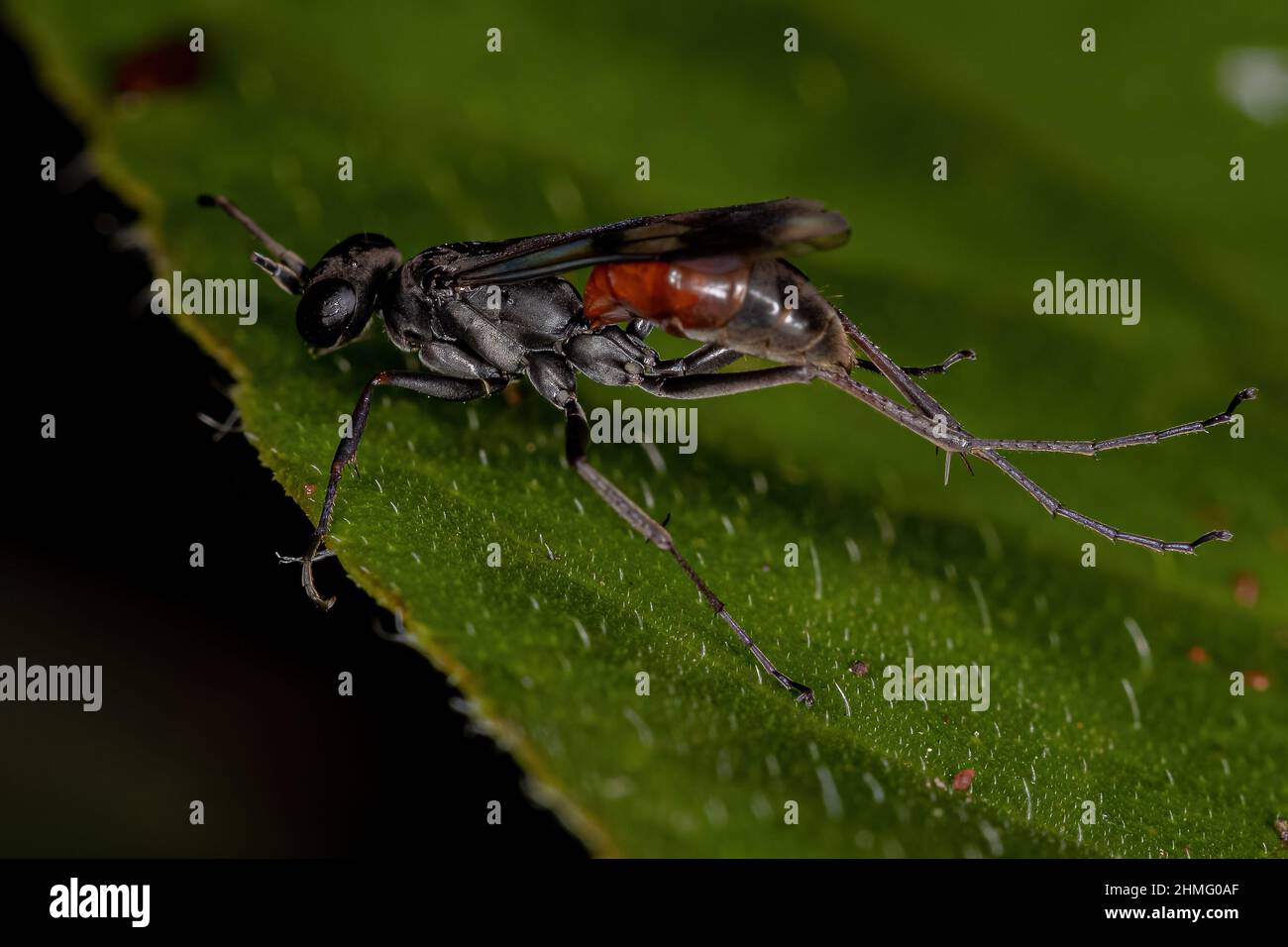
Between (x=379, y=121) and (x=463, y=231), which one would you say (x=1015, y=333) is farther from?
(x=379, y=121)

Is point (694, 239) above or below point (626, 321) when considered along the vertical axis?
above

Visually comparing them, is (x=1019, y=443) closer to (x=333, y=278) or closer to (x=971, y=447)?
(x=971, y=447)

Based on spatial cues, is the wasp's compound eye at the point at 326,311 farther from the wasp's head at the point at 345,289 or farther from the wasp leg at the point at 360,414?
the wasp leg at the point at 360,414

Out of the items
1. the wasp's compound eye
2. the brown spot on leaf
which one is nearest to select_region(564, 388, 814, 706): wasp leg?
the wasp's compound eye

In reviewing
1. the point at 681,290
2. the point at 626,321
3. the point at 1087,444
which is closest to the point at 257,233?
the point at 626,321

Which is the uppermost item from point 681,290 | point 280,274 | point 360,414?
point 280,274

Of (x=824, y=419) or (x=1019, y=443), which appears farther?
(x=824, y=419)

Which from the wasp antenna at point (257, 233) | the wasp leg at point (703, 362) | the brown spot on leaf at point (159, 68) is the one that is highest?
the brown spot on leaf at point (159, 68)

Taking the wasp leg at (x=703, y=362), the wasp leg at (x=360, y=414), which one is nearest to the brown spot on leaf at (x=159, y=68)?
the wasp leg at (x=360, y=414)
